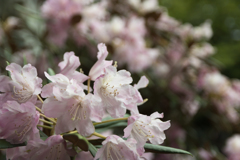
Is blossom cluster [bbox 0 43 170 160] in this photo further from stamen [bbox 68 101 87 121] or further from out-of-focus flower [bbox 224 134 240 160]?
out-of-focus flower [bbox 224 134 240 160]

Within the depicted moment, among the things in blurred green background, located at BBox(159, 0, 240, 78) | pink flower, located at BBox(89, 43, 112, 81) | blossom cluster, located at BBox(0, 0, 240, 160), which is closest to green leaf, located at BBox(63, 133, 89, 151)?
pink flower, located at BBox(89, 43, 112, 81)

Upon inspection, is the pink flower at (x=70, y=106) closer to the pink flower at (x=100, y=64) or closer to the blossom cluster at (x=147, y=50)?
the pink flower at (x=100, y=64)

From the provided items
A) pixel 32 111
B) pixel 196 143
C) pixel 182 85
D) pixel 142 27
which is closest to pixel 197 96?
pixel 182 85

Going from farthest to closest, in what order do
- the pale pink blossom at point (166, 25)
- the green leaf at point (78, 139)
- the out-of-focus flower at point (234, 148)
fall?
the pale pink blossom at point (166, 25) → the out-of-focus flower at point (234, 148) → the green leaf at point (78, 139)

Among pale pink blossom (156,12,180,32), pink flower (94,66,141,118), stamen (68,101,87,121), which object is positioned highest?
pale pink blossom (156,12,180,32)

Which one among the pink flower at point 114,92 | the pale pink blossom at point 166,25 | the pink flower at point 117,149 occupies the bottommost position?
the pink flower at point 117,149

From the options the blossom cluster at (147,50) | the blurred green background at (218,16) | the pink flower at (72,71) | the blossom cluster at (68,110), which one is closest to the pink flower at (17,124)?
the blossom cluster at (68,110)
